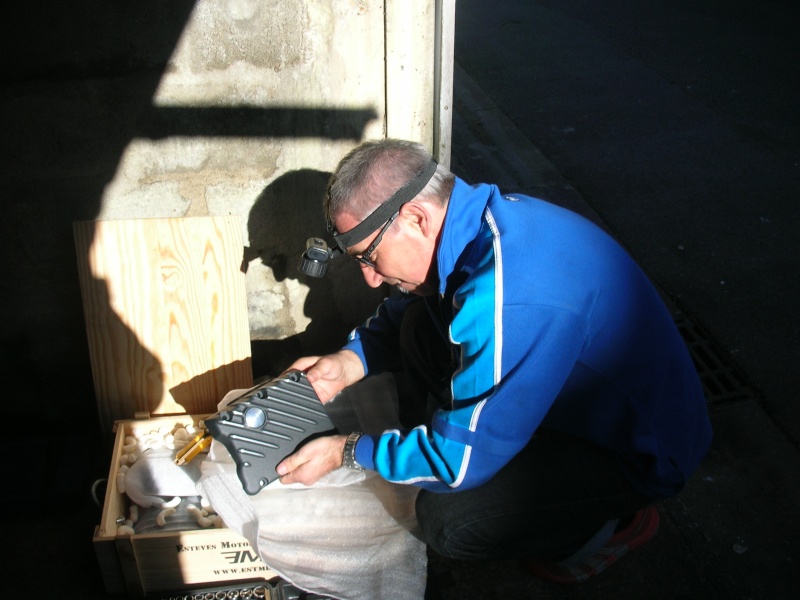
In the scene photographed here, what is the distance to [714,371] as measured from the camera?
296 centimetres

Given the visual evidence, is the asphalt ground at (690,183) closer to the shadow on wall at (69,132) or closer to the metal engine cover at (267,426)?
the metal engine cover at (267,426)

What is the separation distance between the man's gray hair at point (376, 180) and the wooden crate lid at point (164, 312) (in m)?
0.68

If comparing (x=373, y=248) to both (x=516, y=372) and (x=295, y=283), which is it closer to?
(x=516, y=372)

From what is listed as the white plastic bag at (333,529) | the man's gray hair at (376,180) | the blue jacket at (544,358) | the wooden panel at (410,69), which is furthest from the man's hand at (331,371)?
the wooden panel at (410,69)

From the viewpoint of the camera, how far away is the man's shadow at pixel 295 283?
2.45m

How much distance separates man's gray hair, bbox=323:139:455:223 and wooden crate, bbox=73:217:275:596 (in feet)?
2.25

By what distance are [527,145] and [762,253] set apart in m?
1.66

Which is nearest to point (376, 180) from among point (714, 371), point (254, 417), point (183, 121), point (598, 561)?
point (254, 417)

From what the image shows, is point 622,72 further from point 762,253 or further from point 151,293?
point 151,293

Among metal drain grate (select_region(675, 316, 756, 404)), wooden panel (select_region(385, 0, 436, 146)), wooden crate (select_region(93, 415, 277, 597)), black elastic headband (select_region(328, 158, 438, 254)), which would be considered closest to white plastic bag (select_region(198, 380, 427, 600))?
wooden crate (select_region(93, 415, 277, 597))

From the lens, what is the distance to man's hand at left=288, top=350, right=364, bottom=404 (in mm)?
2195

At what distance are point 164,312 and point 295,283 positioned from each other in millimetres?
477

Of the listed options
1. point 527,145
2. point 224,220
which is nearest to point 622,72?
point 527,145

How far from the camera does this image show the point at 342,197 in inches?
69.6
